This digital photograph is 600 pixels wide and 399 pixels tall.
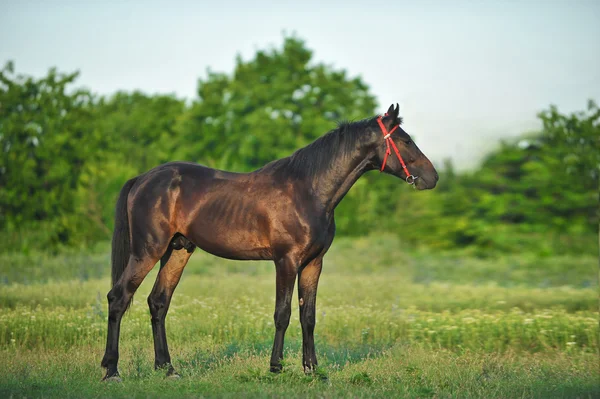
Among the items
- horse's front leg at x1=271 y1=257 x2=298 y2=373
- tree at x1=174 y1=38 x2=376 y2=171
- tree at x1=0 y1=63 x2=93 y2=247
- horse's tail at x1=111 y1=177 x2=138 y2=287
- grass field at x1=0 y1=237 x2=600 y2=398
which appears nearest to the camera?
grass field at x1=0 y1=237 x2=600 y2=398

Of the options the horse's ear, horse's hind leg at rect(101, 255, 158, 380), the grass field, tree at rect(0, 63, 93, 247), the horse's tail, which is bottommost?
the grass field

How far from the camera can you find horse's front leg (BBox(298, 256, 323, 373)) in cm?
811

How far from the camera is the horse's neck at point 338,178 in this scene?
7.99m

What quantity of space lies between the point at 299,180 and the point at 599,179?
96.4 ft

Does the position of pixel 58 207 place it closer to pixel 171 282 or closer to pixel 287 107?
pixel 287 107

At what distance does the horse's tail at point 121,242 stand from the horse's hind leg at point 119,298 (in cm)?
25

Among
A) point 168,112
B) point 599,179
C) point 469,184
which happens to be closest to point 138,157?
→ point 168,112

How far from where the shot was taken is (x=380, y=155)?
8070 millimetres

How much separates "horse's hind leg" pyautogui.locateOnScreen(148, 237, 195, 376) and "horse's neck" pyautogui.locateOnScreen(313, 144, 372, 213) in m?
2.07

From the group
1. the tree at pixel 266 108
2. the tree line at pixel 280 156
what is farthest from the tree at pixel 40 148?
the tree at pixel 266 108

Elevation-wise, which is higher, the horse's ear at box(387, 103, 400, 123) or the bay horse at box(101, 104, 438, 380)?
the horse's ear at box(387, 103, 400, 123)

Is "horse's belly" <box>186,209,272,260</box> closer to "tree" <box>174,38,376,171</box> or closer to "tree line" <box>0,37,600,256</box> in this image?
"tree line" <box>0,37,600,256</box>

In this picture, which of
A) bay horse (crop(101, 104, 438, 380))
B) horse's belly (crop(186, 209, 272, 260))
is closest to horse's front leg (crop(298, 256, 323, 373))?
bay horse (crop(101, 104, 438, 380))

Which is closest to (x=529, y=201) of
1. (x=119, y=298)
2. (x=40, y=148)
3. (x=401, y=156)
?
(x=40, y=148)
